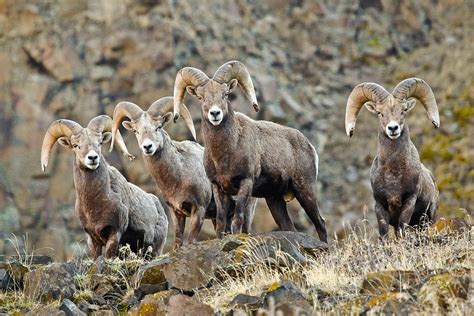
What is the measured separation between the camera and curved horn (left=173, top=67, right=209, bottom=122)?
1449 cm

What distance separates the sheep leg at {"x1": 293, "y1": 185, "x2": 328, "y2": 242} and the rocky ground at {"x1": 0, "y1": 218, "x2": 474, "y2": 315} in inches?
121

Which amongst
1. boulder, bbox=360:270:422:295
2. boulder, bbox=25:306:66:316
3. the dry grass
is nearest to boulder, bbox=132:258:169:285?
the dry grass

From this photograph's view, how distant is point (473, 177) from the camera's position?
119 feet

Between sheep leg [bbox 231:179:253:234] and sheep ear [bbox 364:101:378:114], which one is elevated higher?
sheep ear [bbox 364:101:378:114]

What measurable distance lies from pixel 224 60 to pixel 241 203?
2846 cm

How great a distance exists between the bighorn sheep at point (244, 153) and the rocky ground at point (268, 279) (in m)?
2.01

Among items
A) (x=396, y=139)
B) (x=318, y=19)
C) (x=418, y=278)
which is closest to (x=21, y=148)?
(x=318, y=19)

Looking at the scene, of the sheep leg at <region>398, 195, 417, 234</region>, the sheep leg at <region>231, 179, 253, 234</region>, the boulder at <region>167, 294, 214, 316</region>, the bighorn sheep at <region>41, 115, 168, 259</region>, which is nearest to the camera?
the boulder at <region>167, 294, 214, 316</region>

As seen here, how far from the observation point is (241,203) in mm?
13773

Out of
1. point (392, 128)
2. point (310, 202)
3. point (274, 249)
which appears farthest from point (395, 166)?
point (274, 249)

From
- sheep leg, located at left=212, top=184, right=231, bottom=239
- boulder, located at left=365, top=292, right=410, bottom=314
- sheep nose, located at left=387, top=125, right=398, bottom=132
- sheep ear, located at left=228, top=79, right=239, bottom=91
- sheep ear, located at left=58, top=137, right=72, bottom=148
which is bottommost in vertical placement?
sheep leg, located at left=212, top=184, right=231, bottom=239

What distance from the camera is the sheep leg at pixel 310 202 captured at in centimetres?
1529

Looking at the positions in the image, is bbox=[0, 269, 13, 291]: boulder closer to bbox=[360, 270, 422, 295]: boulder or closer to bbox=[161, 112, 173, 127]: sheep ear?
bbox=[161, 112, 173, 127]: sheep ear

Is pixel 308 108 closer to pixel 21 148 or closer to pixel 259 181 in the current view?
pixel 21 148
